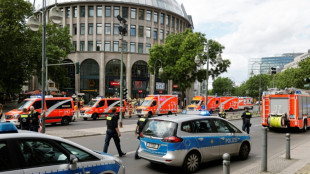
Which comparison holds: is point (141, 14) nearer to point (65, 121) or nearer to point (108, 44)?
point (108, 44)

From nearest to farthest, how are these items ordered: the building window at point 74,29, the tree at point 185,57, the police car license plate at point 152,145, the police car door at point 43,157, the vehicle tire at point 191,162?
the police car door at point 43,157
the vehicle tire at point 191,162
the police car license plate at point 152,145
the tree at point 185,57
the building window at point 74,29

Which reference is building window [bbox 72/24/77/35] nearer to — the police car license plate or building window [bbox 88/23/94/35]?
building window [bbox 88/23/94/35]

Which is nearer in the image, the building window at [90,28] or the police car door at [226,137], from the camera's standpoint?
the police car door at [226,137]

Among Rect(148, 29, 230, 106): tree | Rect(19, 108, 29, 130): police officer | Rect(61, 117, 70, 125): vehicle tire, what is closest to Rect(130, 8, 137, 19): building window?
Rect(148, 29, 230, 106): tree

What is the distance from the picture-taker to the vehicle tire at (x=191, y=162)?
24.3ft

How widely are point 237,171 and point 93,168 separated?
461cm

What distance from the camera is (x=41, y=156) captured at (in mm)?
4176

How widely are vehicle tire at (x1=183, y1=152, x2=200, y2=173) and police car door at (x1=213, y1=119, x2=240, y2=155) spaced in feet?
3.55

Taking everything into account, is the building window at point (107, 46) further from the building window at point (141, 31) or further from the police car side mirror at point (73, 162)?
the police car side mirror at point (73, 162)

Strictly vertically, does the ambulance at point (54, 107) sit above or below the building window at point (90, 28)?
below

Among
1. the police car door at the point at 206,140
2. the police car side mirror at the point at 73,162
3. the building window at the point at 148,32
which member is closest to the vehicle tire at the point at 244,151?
the police car door at the point at 206,140

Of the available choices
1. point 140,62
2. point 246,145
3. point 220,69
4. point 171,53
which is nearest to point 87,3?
point 140,62

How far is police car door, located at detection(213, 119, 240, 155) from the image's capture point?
8422mm

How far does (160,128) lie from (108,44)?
5022 cm
